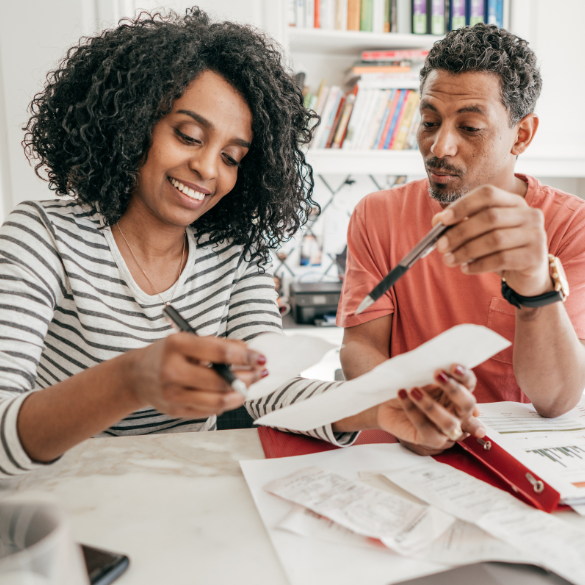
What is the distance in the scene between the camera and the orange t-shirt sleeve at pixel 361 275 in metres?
1.22

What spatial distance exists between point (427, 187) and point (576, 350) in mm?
573

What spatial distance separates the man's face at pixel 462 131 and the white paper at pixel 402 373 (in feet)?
2.15

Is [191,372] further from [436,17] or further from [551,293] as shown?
[436,17]

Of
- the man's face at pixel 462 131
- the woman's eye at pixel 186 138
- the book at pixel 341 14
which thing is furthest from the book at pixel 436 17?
the woman's eye at pixel 186 138

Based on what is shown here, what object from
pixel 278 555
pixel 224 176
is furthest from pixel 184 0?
pixel 278 555

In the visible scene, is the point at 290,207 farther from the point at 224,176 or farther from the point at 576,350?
the point at 576,350

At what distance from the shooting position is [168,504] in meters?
0.65

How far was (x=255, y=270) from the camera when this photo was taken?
1137mm

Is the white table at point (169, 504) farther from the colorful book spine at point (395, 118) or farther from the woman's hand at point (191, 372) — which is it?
the colorful book spine at point (395, 118)

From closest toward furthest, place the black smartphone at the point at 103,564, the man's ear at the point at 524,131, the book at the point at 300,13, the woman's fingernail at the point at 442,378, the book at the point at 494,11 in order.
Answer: the black smartphone at the point at 103,564, the woman's fingernail at the point at 442,378, the man's ear at the point at 524,131, the book at the point at 300,13, the book at the point at 494,11

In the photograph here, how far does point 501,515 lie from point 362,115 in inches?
70.7

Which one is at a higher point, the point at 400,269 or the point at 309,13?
the point at 309,13

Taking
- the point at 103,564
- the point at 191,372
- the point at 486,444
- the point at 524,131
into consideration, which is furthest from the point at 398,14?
the point at 103,564

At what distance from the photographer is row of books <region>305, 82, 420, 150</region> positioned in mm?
2092
